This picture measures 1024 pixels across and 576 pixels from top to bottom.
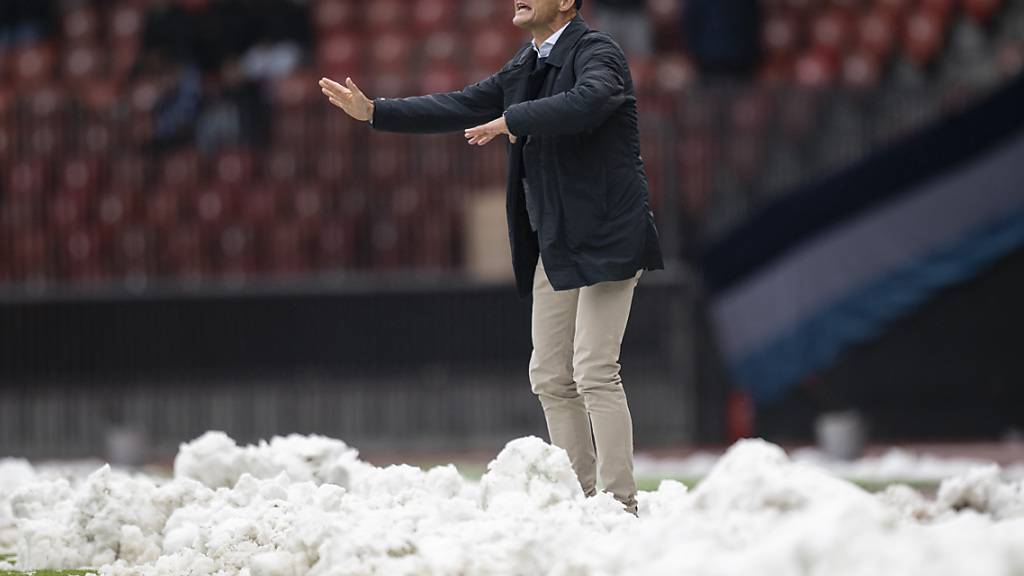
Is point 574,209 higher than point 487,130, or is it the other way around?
point 487,130

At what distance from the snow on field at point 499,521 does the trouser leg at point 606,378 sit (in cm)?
17

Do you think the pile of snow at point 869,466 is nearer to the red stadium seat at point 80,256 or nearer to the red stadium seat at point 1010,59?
the red stadium seat at point 1010,59

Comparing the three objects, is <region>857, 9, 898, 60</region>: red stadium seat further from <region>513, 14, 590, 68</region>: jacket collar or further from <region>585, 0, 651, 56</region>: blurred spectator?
<region>513, 14, 590, 68</region>: jacket collar

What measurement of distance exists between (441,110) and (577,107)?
2.30 feet

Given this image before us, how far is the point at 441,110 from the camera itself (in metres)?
5.93

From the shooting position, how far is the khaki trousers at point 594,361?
5562 mm

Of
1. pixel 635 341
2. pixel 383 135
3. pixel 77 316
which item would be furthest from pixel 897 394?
pixel 77 316

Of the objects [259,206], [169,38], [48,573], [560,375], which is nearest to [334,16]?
[169,38]

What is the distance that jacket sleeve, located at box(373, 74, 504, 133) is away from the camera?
5.88 meters

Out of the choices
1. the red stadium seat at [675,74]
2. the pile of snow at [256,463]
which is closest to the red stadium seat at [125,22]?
the red stadium seat at [675,74]

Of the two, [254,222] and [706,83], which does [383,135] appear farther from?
[706,83]

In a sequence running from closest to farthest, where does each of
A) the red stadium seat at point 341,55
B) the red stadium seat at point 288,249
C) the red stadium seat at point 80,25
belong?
the red stadium seat at point 288,249 → the red stadium seat at point 341,55 → the red stadium seat at point 80,25

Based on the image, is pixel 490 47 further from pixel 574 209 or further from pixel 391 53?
pixel 574 209

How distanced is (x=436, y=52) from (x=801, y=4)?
9.96 feet
